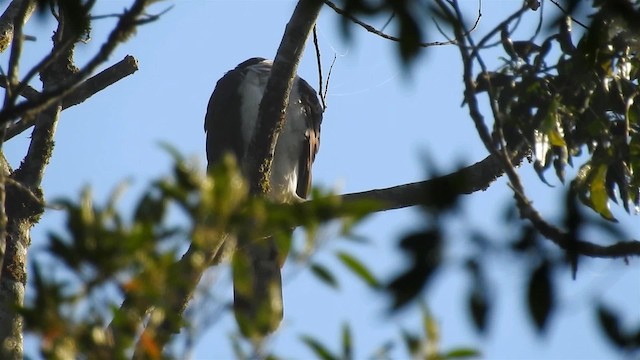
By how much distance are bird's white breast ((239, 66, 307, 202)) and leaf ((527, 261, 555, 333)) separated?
334 cm

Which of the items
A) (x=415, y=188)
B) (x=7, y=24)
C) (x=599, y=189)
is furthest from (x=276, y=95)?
(x=599, y=189)

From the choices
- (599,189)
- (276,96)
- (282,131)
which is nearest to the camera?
(599,189)

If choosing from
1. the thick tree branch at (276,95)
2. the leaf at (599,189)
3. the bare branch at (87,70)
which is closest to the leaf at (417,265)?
the bare branch at (87,70)

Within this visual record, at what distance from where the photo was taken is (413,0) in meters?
1.65

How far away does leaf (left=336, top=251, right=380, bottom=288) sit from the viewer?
61.3 inches

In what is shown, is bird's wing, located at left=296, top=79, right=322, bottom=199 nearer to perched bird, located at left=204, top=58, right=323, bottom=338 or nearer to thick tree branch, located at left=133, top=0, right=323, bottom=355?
perched bird, located at left=204, top=58, right=323, bottom=338

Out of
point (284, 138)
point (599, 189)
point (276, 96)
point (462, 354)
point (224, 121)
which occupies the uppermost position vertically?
point (224, 121)

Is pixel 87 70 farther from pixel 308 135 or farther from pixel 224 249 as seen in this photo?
pixel 308 135

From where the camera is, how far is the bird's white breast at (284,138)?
501cm

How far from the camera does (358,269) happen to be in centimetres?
156

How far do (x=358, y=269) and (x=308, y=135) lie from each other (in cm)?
359

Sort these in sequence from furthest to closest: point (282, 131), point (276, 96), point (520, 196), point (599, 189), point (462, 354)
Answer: point (282, 131)
point (276, 96)
point (599, 189)
point (520, 196)
point (462, 354)

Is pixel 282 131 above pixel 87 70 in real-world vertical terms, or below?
above

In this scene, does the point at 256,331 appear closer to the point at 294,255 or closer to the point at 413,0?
the point at 294,255
